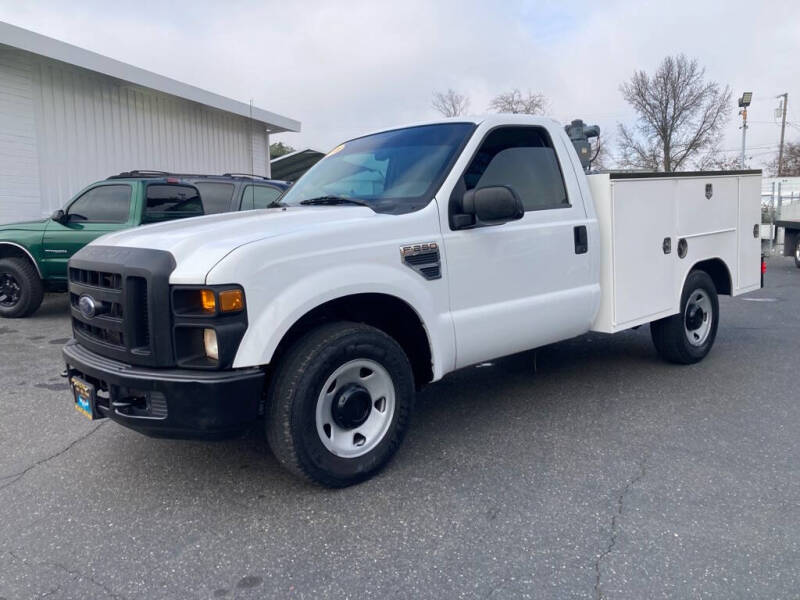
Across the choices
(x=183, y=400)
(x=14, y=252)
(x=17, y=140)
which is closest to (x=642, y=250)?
(x=183, y=400)

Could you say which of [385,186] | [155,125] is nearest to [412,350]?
[385,186]

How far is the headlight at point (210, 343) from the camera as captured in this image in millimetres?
3050

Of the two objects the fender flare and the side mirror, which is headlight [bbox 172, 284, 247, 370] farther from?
the fender flare

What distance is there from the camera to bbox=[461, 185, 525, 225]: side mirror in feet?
12.2

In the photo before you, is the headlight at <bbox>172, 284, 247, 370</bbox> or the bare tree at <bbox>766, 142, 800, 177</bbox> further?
the bare tree at <bbox>766, 142, 800, 177</bbox>

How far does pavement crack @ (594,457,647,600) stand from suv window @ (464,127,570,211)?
5.92 ft

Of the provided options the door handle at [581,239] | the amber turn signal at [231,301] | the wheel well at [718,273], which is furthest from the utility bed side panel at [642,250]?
the amber turn signal at [231,301]

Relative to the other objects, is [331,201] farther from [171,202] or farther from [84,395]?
[171,202]

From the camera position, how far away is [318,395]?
331 centimetres

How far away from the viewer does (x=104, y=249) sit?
351 centimetres

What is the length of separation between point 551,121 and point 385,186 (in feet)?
4.81

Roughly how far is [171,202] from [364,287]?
5888 mm

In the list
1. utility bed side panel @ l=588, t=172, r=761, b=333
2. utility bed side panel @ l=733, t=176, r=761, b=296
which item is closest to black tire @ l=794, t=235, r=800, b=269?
utility bed side panel @ l=733, t=176, r=761, b=296

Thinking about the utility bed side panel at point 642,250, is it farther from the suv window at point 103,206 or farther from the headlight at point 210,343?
the suv window at point 103,206
